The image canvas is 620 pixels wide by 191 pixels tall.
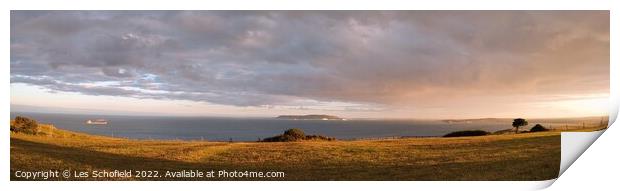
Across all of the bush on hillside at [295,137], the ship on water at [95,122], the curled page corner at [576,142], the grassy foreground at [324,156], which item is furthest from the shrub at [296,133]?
the curled page corner at [576,142]

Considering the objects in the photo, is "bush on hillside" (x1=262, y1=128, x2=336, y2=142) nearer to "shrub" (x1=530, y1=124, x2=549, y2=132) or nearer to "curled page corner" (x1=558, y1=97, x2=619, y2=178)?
"shrub" (x1=530, y1=124, x2=549, y2=132)

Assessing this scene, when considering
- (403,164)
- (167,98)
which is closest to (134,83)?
(167,98)

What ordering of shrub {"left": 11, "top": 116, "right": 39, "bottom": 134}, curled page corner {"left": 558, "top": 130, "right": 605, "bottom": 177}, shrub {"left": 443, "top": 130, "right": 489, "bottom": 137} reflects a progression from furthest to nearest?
1. shrub {"left": 443, "top": 130, "right": 489, "bottom": 137}
2. curled page corner {"left": 558, "top": 130, "right": 605, "bottom": 177}
3. shrub {"left": 11, "top": 116, "right": 39, "bottom": 134}

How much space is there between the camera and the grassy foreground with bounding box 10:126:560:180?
9.27 m

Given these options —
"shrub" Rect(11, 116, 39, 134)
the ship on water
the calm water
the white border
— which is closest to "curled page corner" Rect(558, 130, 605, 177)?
the white border

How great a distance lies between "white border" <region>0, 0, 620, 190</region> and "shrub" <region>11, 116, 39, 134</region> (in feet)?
0.43

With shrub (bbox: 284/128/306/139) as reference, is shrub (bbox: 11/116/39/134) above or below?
above

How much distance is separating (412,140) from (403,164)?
42 centimetres

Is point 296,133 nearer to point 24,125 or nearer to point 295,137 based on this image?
point 295,137

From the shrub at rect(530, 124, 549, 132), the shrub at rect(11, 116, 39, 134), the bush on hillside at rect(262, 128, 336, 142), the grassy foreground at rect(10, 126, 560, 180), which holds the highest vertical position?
the shrub at rect(11, 116, 39, 134)

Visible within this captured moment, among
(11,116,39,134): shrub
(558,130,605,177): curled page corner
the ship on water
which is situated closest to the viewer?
(11,116,39,134): shrub

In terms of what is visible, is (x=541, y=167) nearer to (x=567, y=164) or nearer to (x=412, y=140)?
(x=567, y=164)
